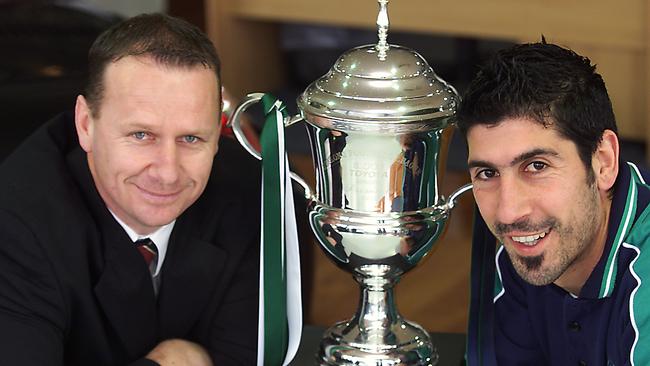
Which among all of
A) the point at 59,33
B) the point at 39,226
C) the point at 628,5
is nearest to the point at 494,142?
the point at 39,226

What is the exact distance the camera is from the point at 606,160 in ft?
5.16

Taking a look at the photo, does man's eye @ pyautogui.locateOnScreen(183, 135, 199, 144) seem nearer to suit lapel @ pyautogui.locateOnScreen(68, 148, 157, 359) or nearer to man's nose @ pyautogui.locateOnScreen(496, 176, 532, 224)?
suit lapel @ pyautogui.locateOnScreen(68, 148, 157, 359)

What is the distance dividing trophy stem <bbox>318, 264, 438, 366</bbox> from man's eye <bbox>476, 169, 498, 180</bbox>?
18 centimetres

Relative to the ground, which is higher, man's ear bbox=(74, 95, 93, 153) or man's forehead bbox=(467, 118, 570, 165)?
man's forehead bbox=(467, 118, 570, 165)

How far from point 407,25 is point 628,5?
0.62 m

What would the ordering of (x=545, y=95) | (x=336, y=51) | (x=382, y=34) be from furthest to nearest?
(x=336, y=51) < (x=382, y=34) < (x=545, y=95)

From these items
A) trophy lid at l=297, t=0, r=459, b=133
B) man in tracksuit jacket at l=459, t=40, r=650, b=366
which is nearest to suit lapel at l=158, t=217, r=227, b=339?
trophy lid at l=297, t=0, r=459, b=133

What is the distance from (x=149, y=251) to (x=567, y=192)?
617mm

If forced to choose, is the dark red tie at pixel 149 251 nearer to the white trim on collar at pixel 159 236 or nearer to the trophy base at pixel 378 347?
the white trim on collar at pixel 159 236

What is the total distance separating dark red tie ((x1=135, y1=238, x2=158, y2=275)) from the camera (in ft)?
5.97

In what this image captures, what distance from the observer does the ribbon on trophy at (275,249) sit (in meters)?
Answer: 1.66

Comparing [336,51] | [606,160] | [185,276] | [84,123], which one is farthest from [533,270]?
[336,51]

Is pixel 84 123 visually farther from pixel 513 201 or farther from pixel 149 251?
pixel 513 201

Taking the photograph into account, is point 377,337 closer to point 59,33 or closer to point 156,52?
point 156,52
